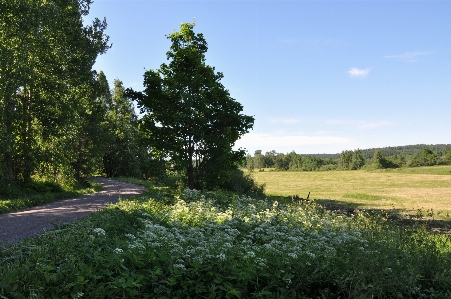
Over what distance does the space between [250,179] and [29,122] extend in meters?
16.4

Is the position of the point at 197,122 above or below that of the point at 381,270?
above

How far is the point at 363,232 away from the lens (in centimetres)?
942

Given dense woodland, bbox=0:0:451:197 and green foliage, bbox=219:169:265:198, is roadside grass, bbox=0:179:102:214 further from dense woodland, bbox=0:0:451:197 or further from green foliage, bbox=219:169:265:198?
green foliage, bbox=219:169:265:198

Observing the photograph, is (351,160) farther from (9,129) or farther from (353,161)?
(9,129)

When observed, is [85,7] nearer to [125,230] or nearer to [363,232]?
[125,230]

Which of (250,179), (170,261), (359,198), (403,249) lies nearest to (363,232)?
(403,249)

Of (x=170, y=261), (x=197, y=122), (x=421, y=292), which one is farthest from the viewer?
(x=197, y=122)

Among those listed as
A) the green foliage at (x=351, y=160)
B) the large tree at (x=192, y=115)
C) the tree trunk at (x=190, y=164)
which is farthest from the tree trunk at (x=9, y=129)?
the green foliage at (x=351, y=160)

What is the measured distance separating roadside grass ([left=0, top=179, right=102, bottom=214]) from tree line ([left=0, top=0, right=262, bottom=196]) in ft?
1.83

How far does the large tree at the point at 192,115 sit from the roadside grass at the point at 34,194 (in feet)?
21.1

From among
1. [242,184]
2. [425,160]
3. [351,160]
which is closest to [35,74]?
[242,184]

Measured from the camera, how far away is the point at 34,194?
1858cm

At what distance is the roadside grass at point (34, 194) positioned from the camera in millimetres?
15102

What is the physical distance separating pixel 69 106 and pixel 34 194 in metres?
6.09
